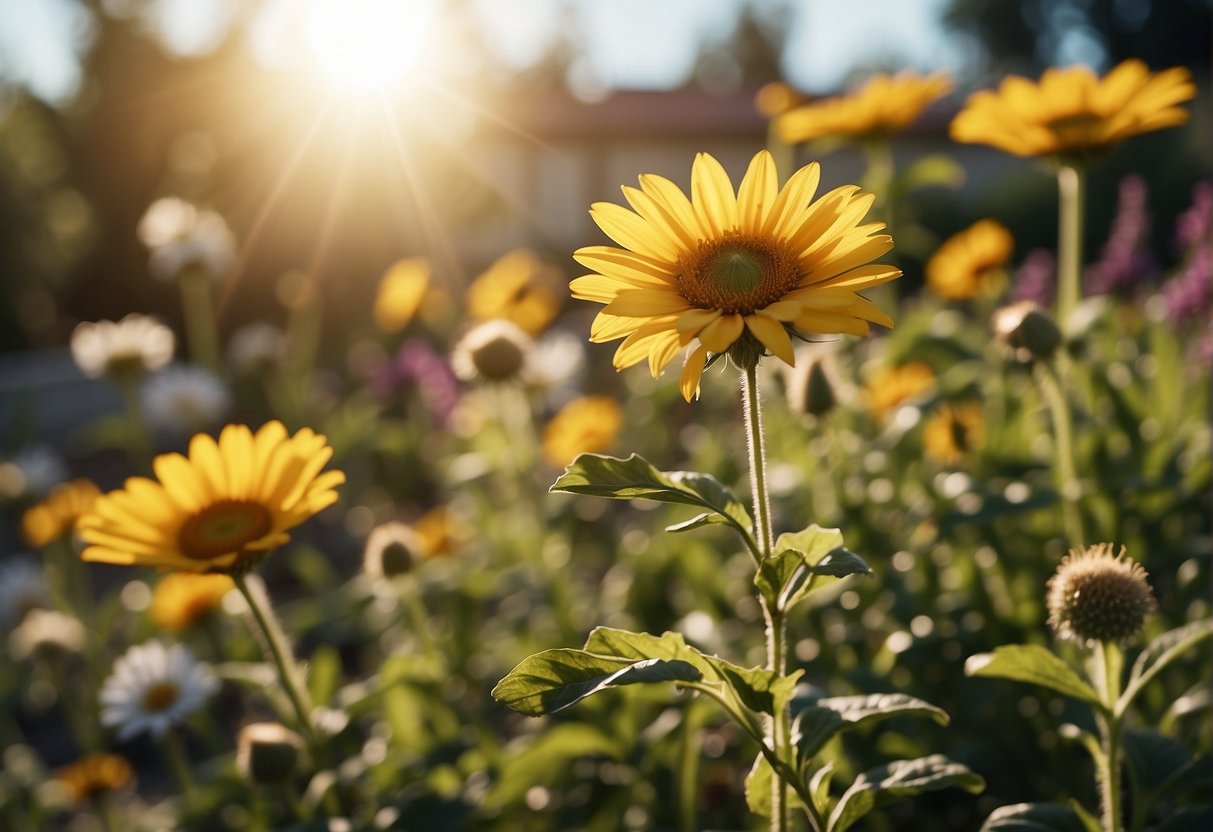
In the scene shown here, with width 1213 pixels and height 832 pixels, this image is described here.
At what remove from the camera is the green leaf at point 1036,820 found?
156 centimetres

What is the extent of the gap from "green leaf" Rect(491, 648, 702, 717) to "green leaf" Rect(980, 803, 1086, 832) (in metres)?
0.59

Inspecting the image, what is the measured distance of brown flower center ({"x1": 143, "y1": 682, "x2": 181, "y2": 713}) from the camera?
2621 mm

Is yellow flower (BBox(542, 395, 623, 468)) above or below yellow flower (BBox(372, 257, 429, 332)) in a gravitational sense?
below

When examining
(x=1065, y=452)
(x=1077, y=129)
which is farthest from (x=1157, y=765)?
(x=1077, y=129)

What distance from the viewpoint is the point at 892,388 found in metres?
3.10

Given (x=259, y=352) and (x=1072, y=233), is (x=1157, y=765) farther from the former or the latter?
(x=259, y=352)

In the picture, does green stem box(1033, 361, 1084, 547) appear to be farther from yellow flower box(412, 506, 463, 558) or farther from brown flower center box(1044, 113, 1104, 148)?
yellow flower box(412, 506, 463, 558)

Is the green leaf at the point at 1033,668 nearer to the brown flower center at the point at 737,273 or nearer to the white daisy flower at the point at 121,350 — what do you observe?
the brown flower center at the point at 737,273

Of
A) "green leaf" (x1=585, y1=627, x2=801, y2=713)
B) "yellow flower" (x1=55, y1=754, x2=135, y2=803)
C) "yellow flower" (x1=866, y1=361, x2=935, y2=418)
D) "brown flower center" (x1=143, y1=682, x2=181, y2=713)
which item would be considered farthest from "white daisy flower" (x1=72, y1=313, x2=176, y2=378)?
"green leaf" (x1=585, y1=627, x2=801, y2=713)

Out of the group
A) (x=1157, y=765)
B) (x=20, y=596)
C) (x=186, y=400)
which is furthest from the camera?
(x=186, y=400)

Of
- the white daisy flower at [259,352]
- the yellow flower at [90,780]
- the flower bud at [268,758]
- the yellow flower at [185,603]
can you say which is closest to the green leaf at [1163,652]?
the flower bud at [268,758]

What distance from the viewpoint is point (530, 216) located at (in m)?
17.9

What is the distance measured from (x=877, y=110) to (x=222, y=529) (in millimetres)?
2035

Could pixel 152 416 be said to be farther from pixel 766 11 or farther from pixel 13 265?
pixel 766 11
